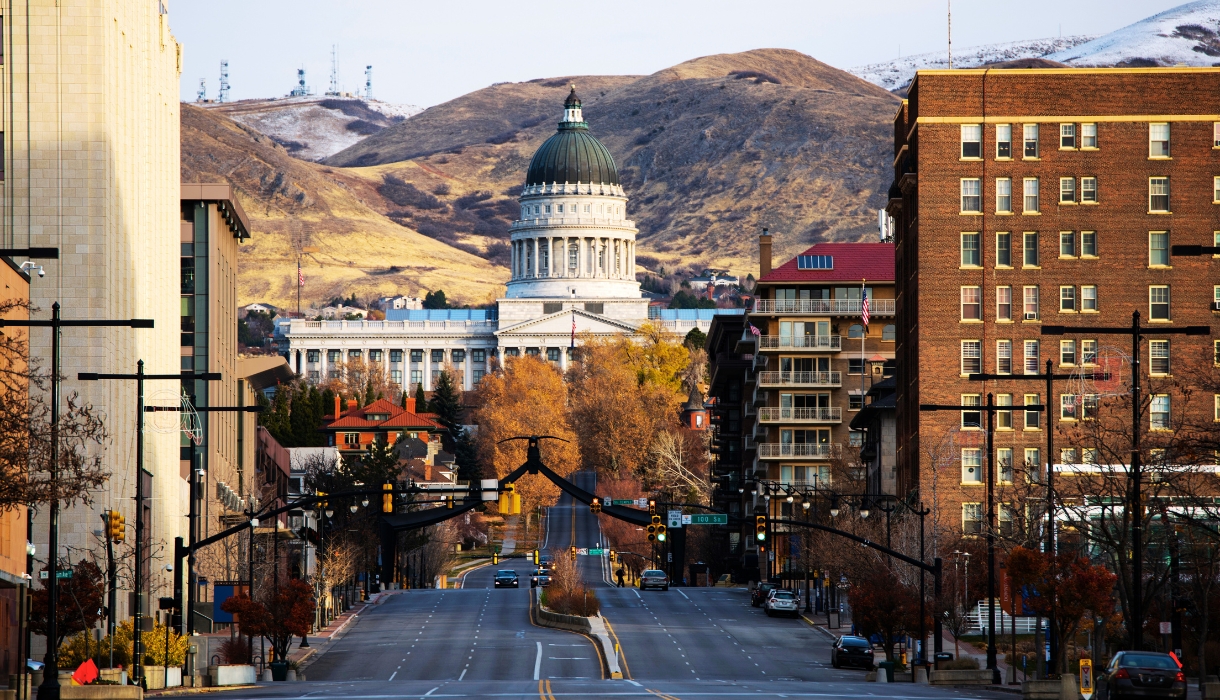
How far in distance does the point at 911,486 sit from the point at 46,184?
45783mm

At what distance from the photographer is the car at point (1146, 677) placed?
4166 cm

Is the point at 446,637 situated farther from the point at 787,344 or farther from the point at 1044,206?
the point at 787,344

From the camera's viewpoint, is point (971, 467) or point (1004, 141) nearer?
point (971, 467)

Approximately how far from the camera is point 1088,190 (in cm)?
9838

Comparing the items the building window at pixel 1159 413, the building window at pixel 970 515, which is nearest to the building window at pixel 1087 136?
the building window at pixel 1159 413

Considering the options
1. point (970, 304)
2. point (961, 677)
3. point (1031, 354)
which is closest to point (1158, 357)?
point (1031, 354)

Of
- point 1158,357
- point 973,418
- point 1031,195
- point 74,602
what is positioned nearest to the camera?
point 74,602

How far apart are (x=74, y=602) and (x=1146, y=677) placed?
1300 inches

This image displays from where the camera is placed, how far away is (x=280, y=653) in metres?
71.6

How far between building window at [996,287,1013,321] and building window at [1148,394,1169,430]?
26.0 ft

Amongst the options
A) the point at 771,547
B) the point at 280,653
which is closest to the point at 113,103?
the point at 280,653

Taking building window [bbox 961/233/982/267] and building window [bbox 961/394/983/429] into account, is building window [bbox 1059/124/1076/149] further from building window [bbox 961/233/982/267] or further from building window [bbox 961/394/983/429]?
building window [bbox 961/394/983/429]

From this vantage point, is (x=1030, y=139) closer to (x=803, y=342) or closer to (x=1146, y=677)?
(x=803, y=342)

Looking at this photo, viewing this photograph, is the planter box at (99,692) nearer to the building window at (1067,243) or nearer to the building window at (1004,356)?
the building window at (1004,356)
